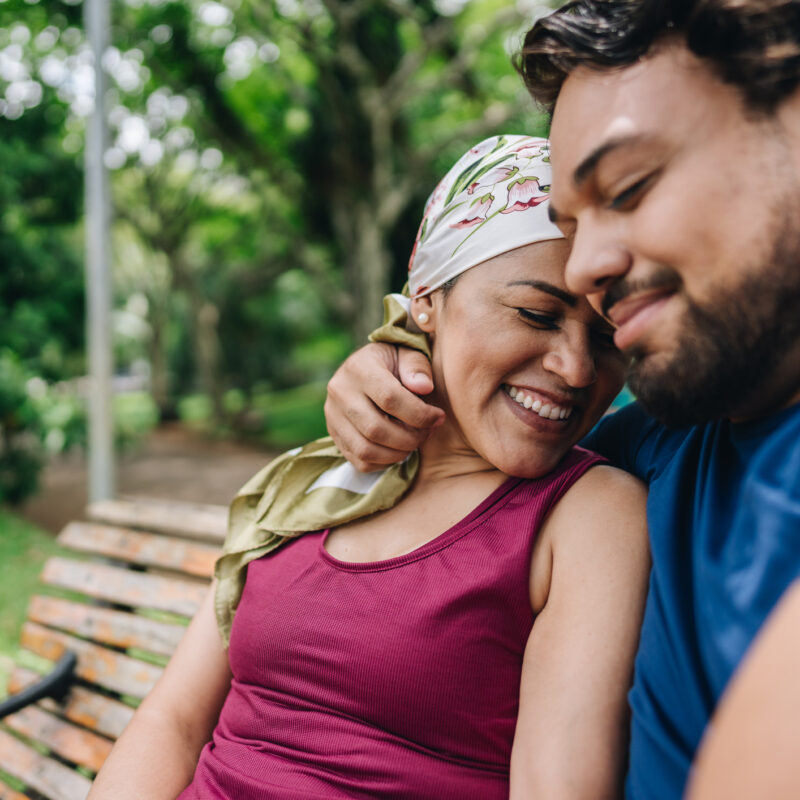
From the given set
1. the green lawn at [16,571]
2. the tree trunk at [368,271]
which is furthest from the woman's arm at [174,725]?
the tree trunk at [368,271]

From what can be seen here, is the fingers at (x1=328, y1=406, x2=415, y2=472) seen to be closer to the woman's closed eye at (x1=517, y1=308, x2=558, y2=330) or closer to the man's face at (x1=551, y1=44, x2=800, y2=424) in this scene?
the woman's closed eye at (x1=517, y1=308, x2=558, y2=330)

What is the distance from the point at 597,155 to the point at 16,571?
24.3ft

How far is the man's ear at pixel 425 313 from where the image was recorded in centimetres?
189

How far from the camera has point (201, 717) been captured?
2006 millimetres

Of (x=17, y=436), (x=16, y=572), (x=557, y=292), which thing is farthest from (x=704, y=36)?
(x=17, y=436)

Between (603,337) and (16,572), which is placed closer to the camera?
(603,337)

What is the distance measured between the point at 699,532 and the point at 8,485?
9.14m

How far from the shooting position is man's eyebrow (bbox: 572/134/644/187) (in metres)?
1.14

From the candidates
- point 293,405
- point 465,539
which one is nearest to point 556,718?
point 465,539

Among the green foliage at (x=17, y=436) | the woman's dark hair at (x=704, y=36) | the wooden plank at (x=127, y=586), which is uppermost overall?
the woman's dark hair at (x=704, y=36)

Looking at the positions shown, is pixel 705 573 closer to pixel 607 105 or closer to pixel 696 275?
pixel 696 275

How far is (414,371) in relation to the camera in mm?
1799

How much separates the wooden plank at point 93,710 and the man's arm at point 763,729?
100 inches

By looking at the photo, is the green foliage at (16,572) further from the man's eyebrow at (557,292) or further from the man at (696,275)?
the man at (696,275)
